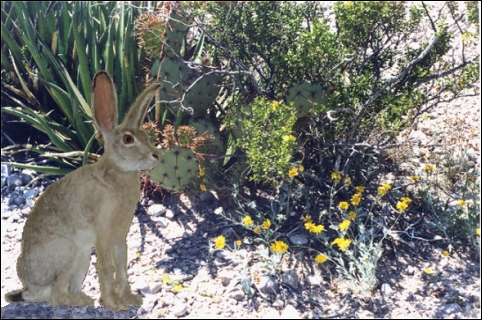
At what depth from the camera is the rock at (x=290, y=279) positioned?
3.03 metres

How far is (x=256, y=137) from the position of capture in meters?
3.05

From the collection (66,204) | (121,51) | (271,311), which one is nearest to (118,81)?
(121,51)

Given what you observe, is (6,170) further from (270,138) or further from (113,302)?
(113,302)

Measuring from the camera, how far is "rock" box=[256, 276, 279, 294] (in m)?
2.98

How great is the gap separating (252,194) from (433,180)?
1.33m

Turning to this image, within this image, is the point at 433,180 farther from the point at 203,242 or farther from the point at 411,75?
the point at 203,242

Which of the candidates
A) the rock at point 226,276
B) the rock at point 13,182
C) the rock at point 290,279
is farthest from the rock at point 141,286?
the rock at point 13,182

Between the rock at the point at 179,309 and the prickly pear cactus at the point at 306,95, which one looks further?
the prickly pear cactus at the point at 306,95

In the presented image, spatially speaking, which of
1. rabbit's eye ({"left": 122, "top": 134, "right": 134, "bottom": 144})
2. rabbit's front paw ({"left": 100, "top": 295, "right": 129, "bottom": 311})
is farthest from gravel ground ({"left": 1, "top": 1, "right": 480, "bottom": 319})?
rabbit's eye ({"left": 122, "top": 134, "right": 134, "bottom": 144})

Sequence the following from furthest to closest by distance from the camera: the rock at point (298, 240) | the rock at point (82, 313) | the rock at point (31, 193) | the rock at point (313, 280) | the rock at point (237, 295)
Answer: the rock at point (31, 193) → the rock at point (298, 240) → the rock at point (313, 280) → the rock at point (237, 295) → the rock at point (82, 313)

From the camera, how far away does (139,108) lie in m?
1.44

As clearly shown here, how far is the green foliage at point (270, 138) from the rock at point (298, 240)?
0.48 meters

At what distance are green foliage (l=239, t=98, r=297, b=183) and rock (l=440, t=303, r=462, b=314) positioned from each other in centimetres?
117

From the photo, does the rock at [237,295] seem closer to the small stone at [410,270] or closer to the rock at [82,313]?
the rock at [82,313]
